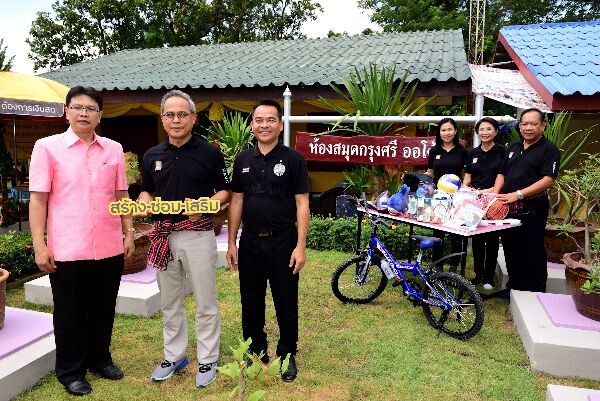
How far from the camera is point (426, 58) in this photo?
9.20 meters

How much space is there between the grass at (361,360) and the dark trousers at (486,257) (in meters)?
0.41

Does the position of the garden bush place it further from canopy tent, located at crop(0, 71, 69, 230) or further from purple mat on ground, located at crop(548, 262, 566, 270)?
canopy tent, located at crop(0, 71, 69, 230)

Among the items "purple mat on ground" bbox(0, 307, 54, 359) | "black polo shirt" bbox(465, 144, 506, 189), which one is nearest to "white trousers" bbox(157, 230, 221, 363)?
"purple mat on ground" bbox(0, 307, 54, 359)

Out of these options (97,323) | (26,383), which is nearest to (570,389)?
(97,323)

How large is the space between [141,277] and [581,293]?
13.5ft

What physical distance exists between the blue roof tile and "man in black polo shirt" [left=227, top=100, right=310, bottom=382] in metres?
4.23

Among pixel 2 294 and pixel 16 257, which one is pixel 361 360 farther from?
pixel 16 257

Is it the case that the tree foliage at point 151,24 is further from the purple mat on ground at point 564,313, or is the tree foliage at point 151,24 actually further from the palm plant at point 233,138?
the purple mat on ground at point 564,313

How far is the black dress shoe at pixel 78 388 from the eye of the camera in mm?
2961

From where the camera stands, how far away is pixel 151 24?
2472 centimetres

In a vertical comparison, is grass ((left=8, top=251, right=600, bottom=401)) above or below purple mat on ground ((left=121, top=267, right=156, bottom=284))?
below

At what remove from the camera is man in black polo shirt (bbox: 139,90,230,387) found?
2.91 metres

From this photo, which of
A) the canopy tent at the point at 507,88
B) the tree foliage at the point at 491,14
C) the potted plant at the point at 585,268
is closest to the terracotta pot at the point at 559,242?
the potted plant at the point at 585,268

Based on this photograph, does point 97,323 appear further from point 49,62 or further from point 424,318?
point 49,62
